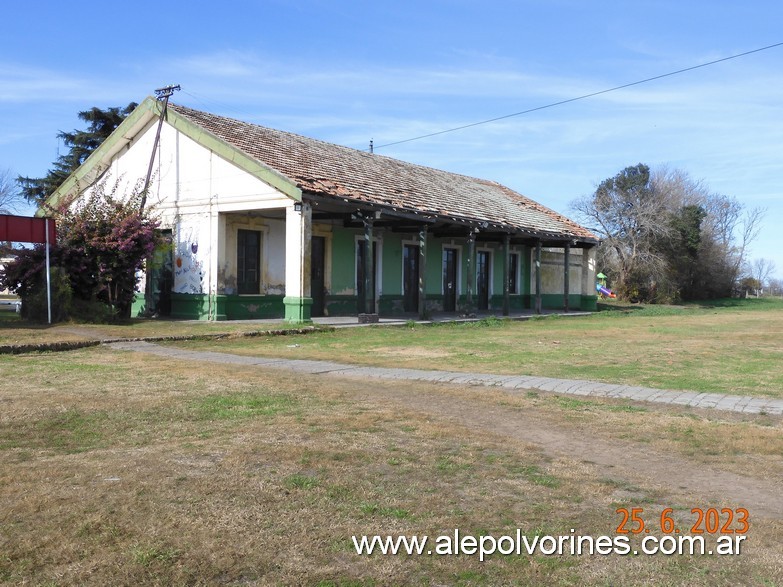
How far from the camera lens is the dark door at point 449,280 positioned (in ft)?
88.1

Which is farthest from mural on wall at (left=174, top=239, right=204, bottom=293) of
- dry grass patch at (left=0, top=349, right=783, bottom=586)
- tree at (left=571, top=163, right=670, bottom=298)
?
tree at (left=571, top=163, right=670, bottom=298)

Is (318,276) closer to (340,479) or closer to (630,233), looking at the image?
(340,479)

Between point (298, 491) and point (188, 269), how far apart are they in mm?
16955

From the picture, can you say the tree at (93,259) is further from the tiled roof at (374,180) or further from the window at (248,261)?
the tiled roof at (374,180)

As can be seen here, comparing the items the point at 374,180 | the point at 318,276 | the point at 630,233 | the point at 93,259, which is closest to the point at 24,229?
the point at 93,259

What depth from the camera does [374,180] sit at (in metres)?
22.8

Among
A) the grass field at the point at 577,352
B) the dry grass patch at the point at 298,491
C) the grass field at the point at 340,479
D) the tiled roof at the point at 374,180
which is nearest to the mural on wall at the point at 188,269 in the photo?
the tiled roof at the point at 374,180

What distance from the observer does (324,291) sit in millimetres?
22094

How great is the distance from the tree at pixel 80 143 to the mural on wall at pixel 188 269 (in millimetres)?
16734

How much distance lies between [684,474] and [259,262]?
17036 millimetres

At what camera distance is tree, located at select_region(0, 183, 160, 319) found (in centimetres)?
1703

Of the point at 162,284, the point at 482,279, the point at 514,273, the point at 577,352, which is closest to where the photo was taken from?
the point at 577,352

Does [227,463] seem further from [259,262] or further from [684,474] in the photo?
[259,262]

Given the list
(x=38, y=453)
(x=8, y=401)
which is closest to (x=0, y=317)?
(x=8, y=401)
